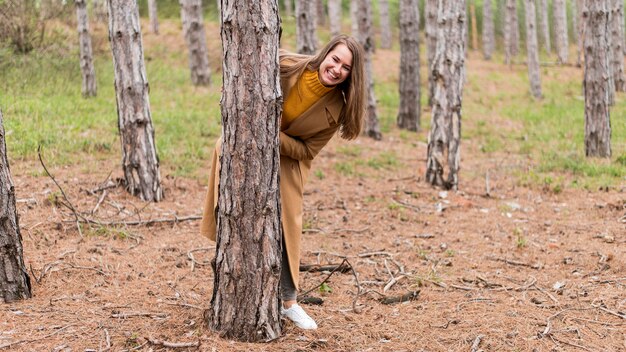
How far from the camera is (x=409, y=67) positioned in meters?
13.9

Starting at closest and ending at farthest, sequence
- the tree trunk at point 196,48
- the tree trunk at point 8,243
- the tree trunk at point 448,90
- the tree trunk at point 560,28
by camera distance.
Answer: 1. the tree trunk at point 8,243
2. the tree trunk at point 448,90
3. the tree trunk at point 196,48
4. the tree trunk at point 560,28

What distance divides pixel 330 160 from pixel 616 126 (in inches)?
256

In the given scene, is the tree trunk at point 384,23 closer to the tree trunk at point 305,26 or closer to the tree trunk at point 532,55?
the tree trunk at point 532,55

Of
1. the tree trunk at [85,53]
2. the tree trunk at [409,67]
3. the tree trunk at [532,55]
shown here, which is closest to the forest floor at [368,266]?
the tree trunk at [85,53]

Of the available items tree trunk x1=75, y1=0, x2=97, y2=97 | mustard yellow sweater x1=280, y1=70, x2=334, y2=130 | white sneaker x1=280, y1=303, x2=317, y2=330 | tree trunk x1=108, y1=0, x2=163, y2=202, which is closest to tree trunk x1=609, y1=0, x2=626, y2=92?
tree trunk x1=75, y1=0, x2=97, y2=97

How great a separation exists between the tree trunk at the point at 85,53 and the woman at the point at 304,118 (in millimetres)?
9330

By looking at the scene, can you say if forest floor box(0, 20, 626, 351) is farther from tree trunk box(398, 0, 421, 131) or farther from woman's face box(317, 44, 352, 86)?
tree trunk box(398, 0, 421, 131)

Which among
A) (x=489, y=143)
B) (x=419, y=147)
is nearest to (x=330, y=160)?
(x=419, y=147)

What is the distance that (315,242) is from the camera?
6.50 meters

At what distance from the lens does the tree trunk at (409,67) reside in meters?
13.9

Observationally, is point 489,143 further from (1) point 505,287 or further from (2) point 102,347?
(2) point 102,347

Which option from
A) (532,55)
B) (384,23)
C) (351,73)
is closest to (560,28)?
(532,55)

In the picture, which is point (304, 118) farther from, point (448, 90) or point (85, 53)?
point (85, 53)

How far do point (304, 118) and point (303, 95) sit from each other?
14 centimetres
